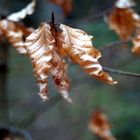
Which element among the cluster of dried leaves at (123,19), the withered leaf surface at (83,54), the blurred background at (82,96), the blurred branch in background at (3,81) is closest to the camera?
the withered leaf surface at (83,54)

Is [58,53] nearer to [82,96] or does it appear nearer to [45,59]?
[45,59]

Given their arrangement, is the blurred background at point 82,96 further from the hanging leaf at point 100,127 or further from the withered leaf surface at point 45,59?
the withered leaf surface at point 45,59

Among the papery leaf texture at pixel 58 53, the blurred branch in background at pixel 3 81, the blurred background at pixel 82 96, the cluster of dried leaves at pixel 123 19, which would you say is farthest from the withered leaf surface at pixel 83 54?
the blurred background at pixel 82 96

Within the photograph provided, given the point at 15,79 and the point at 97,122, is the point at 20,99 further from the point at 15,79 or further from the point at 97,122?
the point at 97,122

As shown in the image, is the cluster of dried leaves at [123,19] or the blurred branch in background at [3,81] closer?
the cluster of dried leaves at [123,19]

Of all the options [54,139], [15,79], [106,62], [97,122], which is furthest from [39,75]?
[15,79]

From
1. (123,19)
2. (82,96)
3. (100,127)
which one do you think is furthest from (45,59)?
(82,96)

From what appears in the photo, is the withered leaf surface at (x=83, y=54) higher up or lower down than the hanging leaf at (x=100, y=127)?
higher up
